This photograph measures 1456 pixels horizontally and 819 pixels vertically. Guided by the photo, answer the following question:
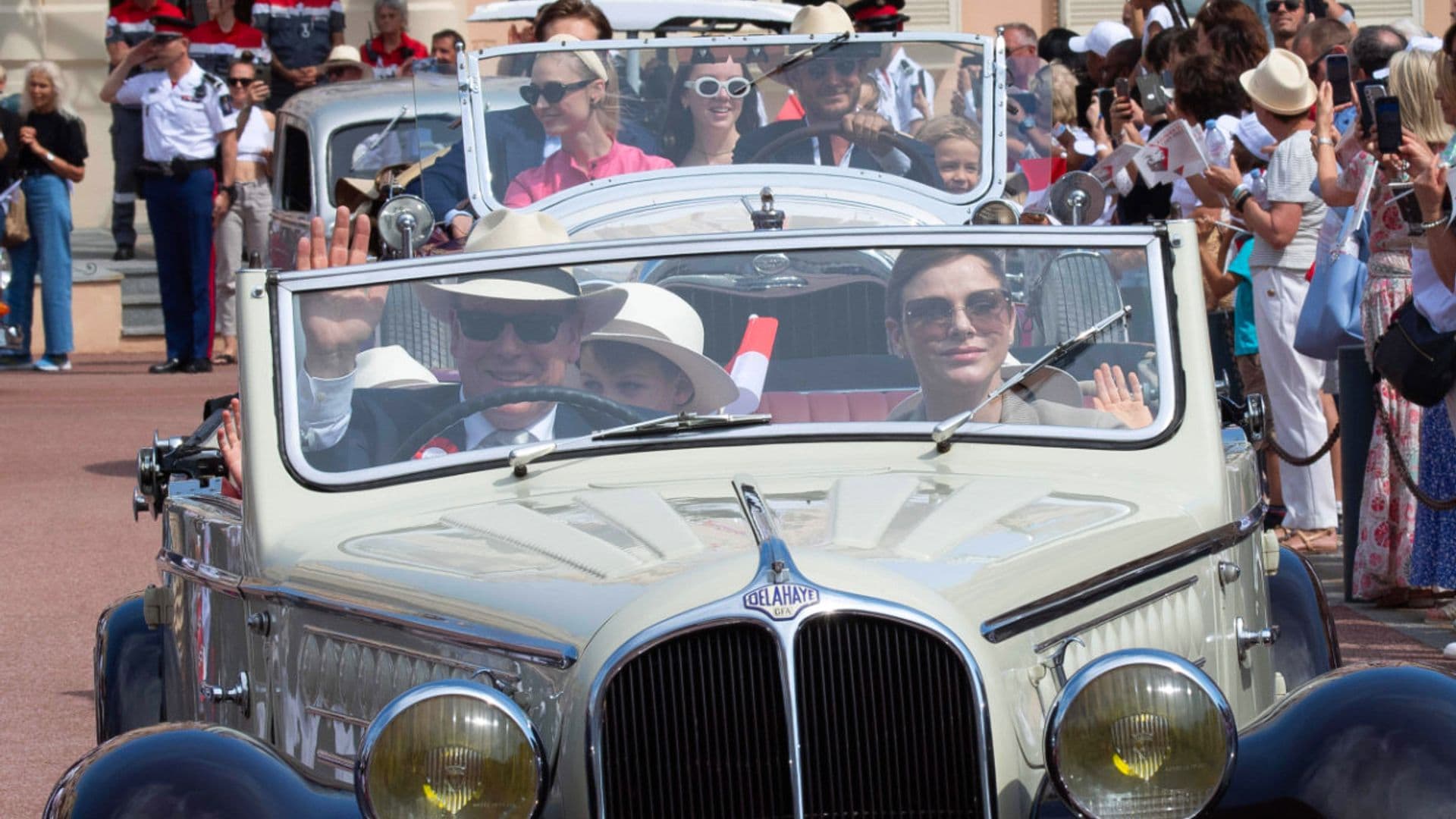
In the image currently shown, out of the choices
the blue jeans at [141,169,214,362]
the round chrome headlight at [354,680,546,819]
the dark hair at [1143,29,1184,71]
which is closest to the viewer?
the round chrome headlight at [354,680,546,819]

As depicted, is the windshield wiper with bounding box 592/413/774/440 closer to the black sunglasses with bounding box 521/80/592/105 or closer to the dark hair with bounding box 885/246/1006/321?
the dark hair with bounding box 885/246/1006/321

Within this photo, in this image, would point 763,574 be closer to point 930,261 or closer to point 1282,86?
point 930,261

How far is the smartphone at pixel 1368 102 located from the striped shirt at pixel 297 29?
1121 centimetres

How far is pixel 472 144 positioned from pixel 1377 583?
3673 millimetres

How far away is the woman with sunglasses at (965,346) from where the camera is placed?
4359 mm

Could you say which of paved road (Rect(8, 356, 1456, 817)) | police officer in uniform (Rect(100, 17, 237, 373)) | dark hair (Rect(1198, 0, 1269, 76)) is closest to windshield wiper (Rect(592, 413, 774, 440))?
paved road (Rect(8, 356, 1456, 817))

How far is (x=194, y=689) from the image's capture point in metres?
4.62

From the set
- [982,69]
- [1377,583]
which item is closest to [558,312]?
[982,69]

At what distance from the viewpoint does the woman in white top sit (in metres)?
16.1

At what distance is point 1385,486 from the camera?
8.01 metres

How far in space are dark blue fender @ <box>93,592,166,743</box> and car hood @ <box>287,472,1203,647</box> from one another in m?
1.34

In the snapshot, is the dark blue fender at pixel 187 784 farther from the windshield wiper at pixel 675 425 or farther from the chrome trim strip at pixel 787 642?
the windshield wiper at pixel 675 425

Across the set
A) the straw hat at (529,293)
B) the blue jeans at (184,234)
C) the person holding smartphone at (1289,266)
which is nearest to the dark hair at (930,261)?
the straw hat at (529,293)

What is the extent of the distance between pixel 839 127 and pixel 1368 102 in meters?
1.86
